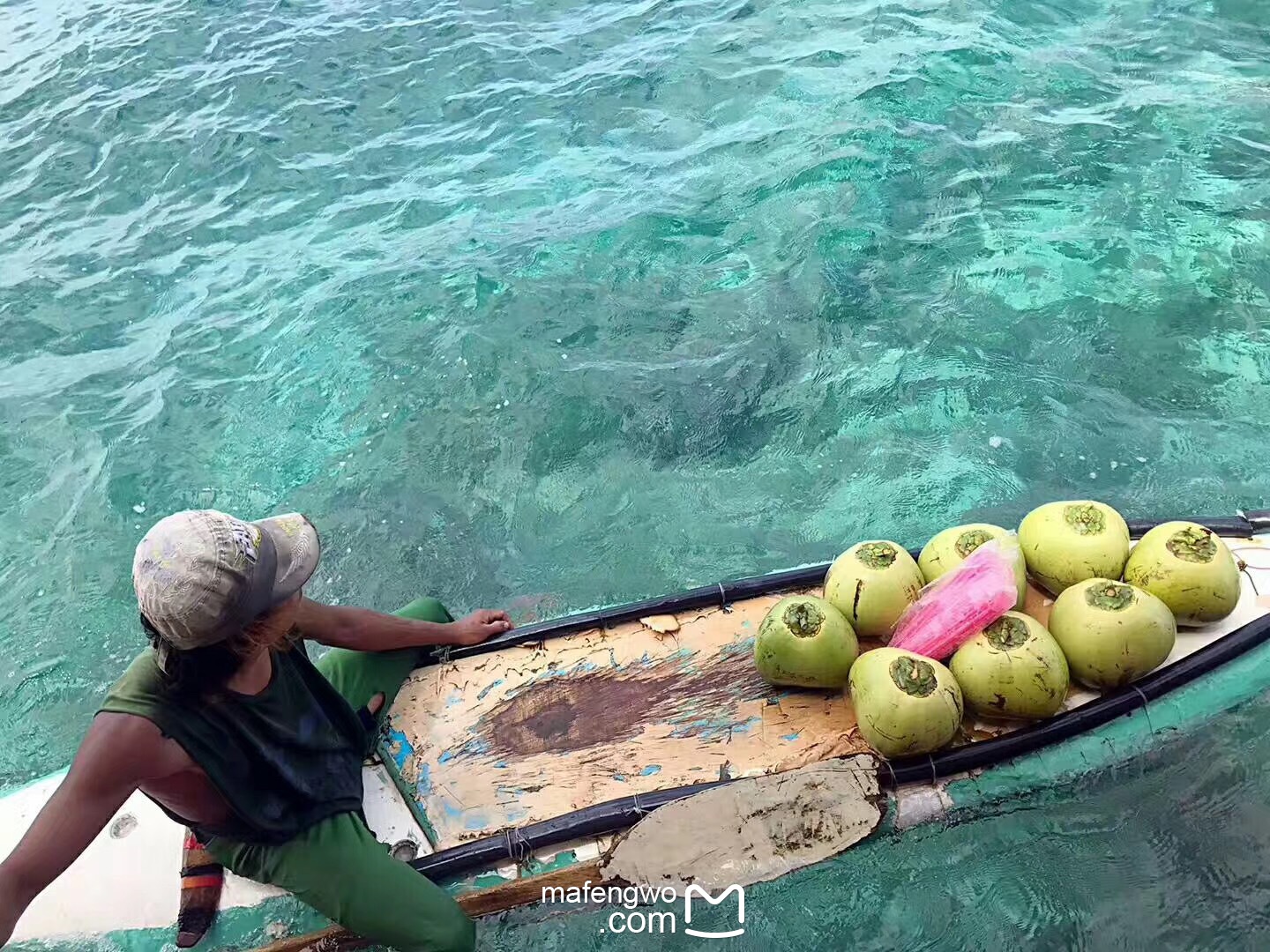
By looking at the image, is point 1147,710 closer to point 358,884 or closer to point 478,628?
point 478,628

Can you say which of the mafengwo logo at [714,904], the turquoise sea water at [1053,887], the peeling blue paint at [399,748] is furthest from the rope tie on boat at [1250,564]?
the peeling blue paint at [399,748]

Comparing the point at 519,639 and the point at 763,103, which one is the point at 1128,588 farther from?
the point at 763,103

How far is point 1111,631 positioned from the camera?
10.1ft

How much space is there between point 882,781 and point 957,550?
2.91 ft

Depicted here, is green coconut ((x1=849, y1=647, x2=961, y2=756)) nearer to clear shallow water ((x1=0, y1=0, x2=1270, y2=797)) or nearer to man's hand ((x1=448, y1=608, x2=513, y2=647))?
man's hand ((x1=448, y1=608, x2=513, y2=647))

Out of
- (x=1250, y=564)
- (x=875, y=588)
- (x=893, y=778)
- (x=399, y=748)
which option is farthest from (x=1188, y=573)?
(x=399, y=748)

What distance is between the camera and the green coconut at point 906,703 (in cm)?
299

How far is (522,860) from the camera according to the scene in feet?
10.1

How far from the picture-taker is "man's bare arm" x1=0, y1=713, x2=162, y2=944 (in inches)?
95.0

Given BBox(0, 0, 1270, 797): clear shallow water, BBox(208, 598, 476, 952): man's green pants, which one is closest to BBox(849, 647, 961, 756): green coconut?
BBox(208, 598, 476, 952): man's green pants

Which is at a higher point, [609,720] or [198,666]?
[198,666]

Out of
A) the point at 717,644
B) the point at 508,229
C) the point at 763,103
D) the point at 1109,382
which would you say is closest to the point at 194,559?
the point at 717,644

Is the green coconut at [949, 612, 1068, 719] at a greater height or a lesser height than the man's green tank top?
lesser

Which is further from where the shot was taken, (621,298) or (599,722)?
(621,298)
